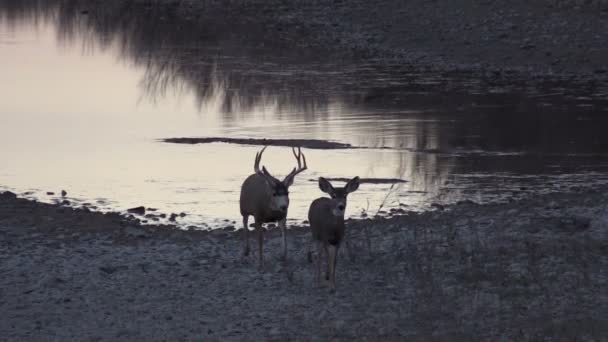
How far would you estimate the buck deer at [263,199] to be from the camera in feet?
45.5

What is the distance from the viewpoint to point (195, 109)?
Result: 27.6 m

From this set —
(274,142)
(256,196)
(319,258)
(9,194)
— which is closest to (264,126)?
(274,142)

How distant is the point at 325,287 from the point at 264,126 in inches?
459

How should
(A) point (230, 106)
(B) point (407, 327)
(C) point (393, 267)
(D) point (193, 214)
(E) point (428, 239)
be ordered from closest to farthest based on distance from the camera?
(B) point (407, 327) → (C) point (393, 267) → (E) point (428, 239) → (D) point (193, 214) → (A) point (230, 106)

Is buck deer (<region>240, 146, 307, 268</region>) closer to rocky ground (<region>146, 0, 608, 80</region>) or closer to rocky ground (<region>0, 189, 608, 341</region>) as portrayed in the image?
rocky ground (<region>0, 189, 608, 341</region>)

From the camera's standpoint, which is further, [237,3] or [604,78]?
[237,3]

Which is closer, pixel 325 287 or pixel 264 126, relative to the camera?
pixel 325 287

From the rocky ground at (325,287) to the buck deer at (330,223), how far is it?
0.89ft

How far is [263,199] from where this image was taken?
14.4 metres

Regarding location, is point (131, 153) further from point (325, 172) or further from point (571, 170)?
point (571, 170)

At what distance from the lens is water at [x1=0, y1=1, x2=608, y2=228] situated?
1916 cm

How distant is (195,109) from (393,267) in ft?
46.7

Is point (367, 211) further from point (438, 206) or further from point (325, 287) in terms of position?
point (325, 287)

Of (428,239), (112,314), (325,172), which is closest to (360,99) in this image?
(325,172)
